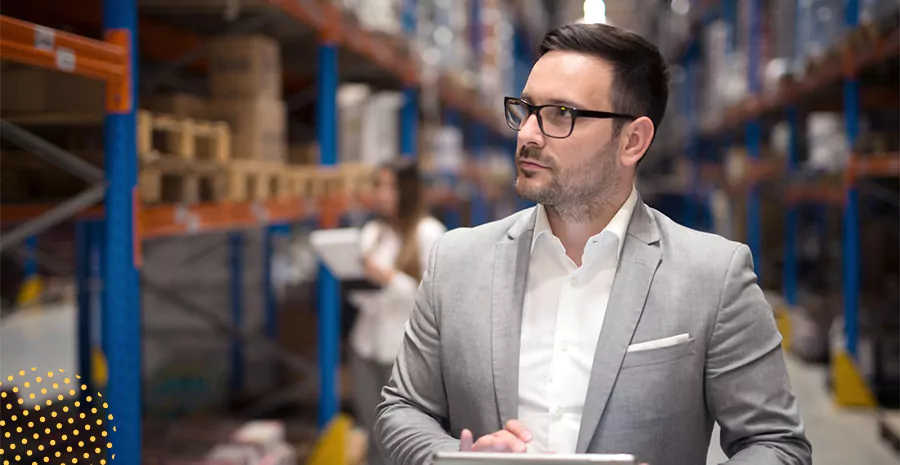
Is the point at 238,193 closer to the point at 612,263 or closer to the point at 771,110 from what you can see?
the point at 612,263

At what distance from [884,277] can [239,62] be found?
6.90 metres

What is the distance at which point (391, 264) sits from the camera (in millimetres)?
4691

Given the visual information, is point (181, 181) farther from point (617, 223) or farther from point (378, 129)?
point (378, 129)

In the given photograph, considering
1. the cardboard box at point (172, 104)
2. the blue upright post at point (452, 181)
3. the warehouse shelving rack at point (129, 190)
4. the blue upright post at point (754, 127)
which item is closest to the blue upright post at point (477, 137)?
the blue upright post at point (452, 181)

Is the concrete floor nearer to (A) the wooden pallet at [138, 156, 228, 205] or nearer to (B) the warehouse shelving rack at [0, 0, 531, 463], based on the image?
(B) the warehouse shelving rack at [0, 0, 531, 463]

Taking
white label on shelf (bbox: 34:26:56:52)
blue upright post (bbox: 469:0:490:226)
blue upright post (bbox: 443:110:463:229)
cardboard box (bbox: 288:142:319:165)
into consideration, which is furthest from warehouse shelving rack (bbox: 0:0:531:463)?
blue upright post (bbox: 469:0:490:226)

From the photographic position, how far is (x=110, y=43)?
2.71 m

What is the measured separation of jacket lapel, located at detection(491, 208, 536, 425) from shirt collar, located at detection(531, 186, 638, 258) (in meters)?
0.03

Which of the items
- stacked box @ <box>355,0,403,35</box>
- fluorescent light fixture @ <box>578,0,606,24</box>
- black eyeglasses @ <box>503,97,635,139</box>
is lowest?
black eyeglasses @ <box>503,97,635,139</box>

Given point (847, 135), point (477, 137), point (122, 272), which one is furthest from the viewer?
point (477, 137)

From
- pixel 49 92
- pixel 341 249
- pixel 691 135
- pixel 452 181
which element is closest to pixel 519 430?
pixel 49 92

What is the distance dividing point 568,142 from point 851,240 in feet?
20.1

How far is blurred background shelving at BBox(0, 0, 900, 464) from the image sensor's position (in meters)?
2.79

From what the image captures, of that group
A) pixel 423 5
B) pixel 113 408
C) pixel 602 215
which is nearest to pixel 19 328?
pixel 423 5
